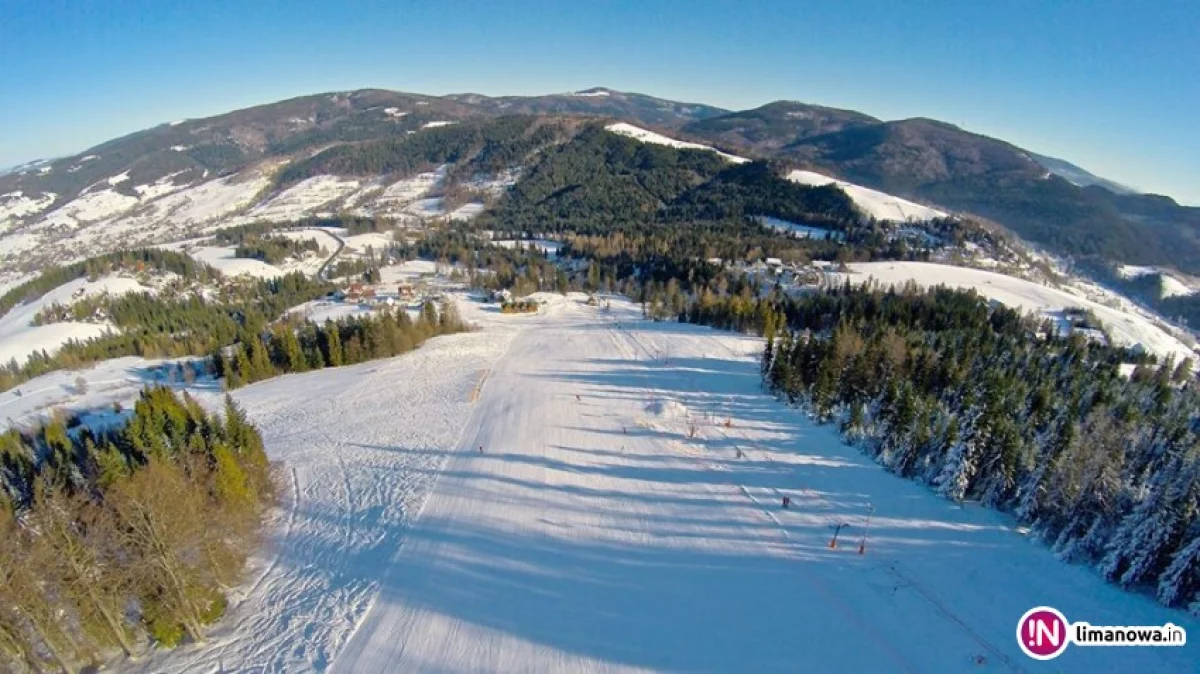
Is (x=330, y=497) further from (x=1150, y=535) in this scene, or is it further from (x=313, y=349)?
(x=313, y=349)

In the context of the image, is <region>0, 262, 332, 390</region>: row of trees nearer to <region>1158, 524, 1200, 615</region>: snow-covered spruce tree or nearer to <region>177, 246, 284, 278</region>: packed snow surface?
<region>177, 246, 284, 278</region>: packed snow surface

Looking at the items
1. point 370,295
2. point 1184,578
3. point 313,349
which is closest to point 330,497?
point 1184,578

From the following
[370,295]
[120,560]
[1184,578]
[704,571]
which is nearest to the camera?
[120,560]

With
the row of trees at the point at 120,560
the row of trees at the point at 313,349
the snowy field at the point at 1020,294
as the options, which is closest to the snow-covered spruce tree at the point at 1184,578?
the row of trees at the point at 120,560

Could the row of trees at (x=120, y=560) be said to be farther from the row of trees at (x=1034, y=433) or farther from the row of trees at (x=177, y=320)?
the row of trees at (x=177, y=320)

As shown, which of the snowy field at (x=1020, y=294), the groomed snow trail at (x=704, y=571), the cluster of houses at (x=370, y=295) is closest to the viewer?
the groomed snow trail at (x=704, y=571)

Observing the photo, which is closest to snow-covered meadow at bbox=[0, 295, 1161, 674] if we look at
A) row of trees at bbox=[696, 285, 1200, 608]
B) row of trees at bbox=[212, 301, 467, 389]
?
row of trees at bbox=[696, 285, 1200, 608]
